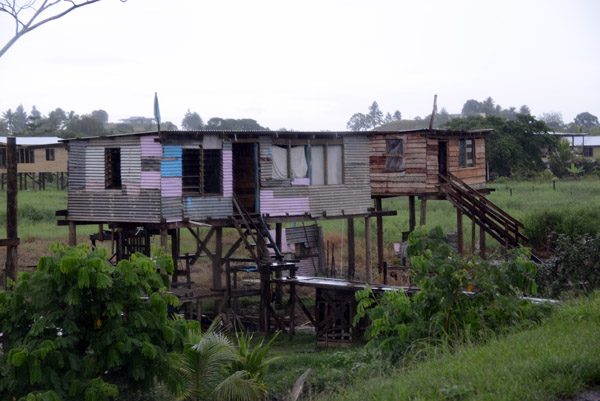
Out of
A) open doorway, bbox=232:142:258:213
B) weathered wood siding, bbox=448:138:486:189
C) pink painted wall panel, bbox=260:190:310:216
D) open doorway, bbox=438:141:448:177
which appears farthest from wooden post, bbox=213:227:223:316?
weathered wood siding, bbox=448:138:486:189

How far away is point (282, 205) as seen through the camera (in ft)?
70.0

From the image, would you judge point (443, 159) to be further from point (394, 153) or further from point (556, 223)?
point (556, 223)

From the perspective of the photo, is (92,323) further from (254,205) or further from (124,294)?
(254,205)

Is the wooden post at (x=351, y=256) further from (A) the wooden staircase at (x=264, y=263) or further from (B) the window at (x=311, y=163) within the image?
(A) the wooden staircase at (x=264, y=263)

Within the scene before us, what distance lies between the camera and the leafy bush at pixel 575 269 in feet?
44.9

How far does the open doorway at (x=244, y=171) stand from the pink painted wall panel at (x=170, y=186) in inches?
142

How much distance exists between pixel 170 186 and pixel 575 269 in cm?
1065

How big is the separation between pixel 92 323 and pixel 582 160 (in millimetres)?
57147

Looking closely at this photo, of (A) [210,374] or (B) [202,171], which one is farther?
(B) [202,171]

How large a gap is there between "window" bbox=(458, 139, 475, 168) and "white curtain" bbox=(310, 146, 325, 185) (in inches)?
282

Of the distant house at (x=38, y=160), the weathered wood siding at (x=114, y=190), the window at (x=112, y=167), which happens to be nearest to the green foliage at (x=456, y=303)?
the weathered wood siding at (x=114, y=190)

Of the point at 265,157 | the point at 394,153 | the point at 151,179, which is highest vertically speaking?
the point at 394,153

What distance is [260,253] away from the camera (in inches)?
802

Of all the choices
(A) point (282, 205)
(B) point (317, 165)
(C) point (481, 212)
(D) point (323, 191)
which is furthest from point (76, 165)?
(C) point (481, 212)
